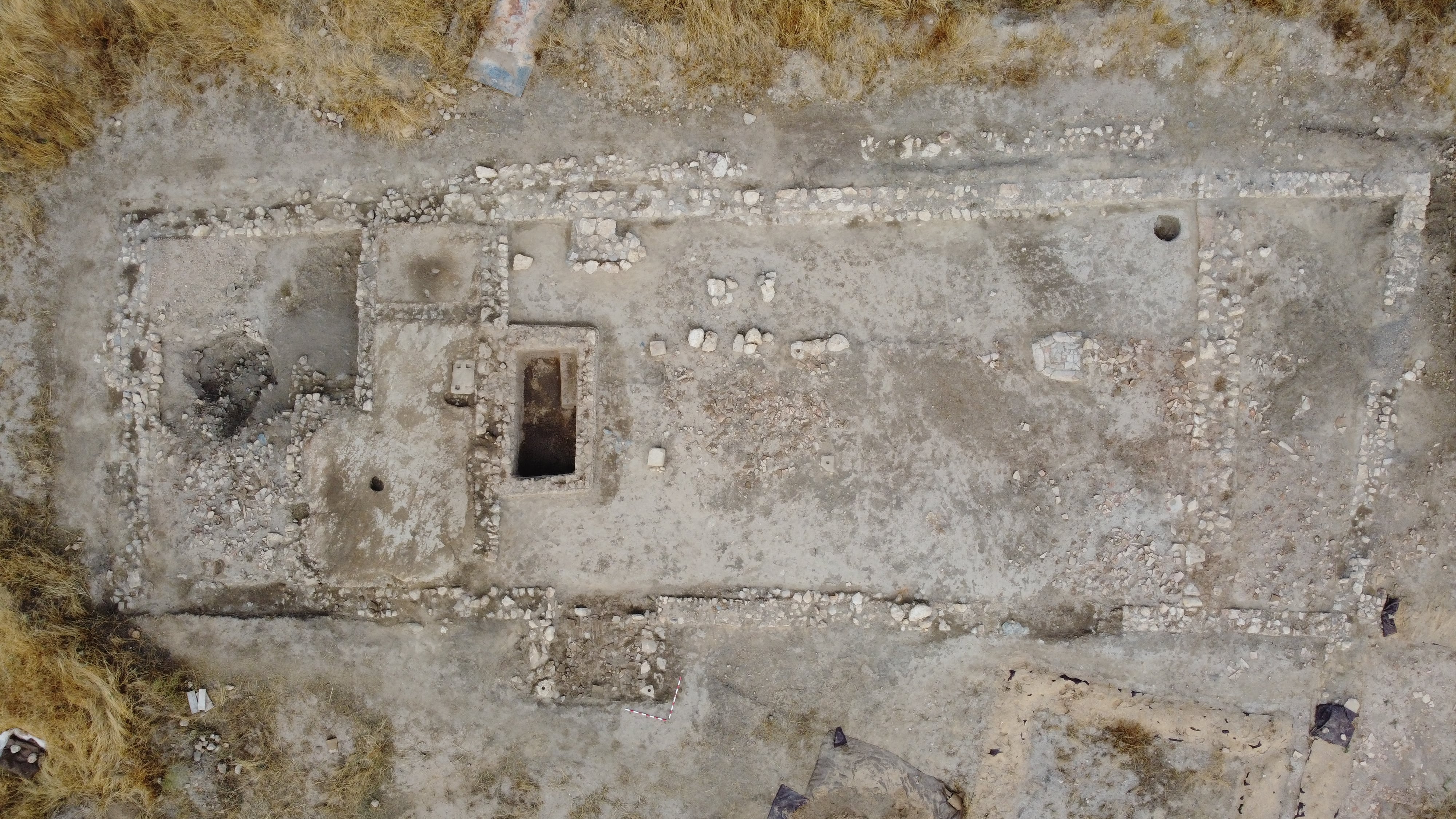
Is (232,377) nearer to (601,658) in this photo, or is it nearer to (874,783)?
(601,658)

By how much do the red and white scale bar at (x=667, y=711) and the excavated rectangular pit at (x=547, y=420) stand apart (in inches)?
69.4

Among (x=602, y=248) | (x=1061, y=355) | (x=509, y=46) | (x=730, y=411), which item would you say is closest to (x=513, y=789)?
(x=730, y=411)

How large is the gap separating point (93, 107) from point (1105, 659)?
8340 mm

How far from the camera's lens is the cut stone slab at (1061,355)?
18.0 ft

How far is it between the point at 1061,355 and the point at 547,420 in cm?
376

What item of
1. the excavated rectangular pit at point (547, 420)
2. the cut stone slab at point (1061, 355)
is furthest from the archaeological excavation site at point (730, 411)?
the excavated rectangular pit at point (547, 420)

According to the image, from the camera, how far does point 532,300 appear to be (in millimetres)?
5613

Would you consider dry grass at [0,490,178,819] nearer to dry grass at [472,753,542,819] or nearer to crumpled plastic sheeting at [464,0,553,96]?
dry grass at [472,753,542,819]

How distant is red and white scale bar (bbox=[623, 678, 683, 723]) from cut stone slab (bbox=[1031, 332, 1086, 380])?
3442 mm

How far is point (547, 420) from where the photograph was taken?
19.5 feet

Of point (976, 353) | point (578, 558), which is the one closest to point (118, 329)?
point (578, 558)

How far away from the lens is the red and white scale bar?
18.7 feet

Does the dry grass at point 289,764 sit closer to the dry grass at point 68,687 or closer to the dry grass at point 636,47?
the dry grass at point 68,687

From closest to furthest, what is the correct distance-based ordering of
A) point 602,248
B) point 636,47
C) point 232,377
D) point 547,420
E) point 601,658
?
point 636,47, point 602,248, point 601,658, point 232,377, point 547,420
